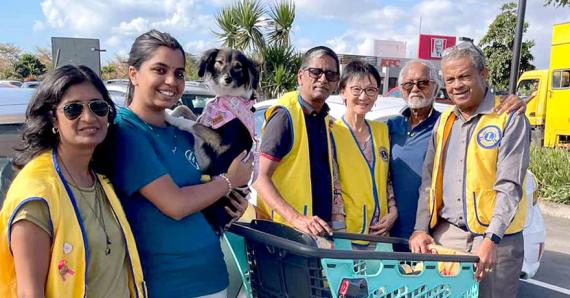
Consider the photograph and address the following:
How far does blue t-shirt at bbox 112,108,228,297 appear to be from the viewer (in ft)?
5.86

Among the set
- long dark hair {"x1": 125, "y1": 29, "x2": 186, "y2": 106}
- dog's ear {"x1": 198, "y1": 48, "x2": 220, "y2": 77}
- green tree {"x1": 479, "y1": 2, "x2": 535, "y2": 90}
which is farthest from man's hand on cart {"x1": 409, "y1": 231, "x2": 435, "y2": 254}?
green tree {"x1": 479, "y1": 2, "x2": 535, "y2": 90}

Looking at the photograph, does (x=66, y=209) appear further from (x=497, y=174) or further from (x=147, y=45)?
(x=497, y=174)

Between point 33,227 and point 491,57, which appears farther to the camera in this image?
point 491,57

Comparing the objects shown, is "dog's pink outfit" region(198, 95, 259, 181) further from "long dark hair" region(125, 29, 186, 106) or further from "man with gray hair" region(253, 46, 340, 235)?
"long dark hair" region(125, 29, 186, 106)

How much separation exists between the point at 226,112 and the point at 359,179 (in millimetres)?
919

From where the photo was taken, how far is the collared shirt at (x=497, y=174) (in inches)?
90.0

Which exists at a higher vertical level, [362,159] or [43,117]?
[43,117]

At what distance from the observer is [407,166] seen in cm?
299

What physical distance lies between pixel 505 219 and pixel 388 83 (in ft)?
81.2

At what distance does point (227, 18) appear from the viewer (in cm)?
1450

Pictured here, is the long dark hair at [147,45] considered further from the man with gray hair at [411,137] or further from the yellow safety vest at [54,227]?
the man with gray hair at [411,137]

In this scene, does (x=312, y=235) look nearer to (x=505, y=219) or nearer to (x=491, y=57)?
(x=505, y=219)

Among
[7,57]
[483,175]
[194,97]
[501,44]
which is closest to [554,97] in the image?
[501,44]

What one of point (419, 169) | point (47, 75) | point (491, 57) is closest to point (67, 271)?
point (47, 75)
